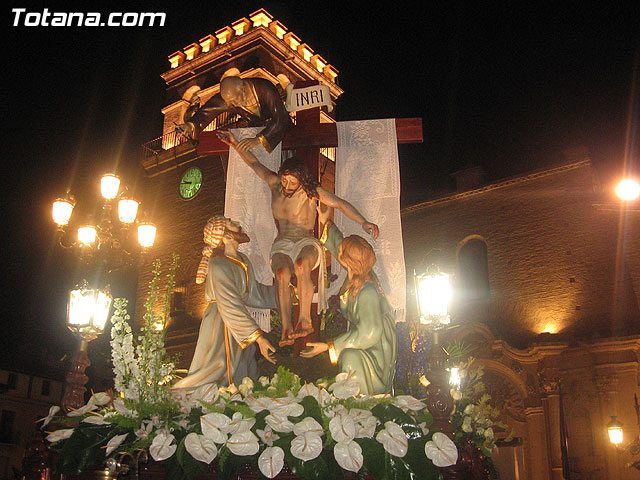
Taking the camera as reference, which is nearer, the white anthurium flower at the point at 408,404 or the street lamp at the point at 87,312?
the white anthurium flower at the point at 408,404

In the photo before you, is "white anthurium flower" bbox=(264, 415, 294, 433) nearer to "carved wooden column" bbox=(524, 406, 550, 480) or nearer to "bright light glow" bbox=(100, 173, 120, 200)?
"bright light glow" bbox=(100, 173, 120, 200)

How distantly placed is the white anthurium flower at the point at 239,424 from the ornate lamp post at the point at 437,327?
1118 millimetres

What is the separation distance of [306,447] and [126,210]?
32.1ft

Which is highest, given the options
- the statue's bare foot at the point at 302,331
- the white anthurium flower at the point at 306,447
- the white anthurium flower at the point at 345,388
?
the statue's bare foot at the point at 302,331

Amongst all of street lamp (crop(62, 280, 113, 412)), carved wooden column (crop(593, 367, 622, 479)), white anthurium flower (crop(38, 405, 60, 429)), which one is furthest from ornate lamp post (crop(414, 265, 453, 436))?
carved wooden column (crop(593, 367, 622, 479))

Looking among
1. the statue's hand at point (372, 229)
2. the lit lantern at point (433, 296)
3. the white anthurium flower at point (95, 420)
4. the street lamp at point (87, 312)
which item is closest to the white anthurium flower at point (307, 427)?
the white anthurium flower at point (95, 420)

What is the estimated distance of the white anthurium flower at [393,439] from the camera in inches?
126

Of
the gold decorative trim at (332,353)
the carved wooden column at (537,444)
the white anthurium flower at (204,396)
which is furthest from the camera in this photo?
the carved wooden column at (537,444)

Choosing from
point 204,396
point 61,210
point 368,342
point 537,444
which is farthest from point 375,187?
point 537,444

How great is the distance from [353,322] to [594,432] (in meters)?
15.5

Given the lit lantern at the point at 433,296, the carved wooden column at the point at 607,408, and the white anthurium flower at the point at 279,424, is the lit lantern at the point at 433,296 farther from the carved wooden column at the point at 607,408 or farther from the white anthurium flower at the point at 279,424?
the carved wooden column at the point at 607,408

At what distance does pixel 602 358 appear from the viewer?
18203 millimetres

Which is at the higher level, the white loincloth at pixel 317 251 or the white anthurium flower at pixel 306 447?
the white loincloth at pixel 317 251

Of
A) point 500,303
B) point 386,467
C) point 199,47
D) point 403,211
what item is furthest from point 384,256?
point 199,47
